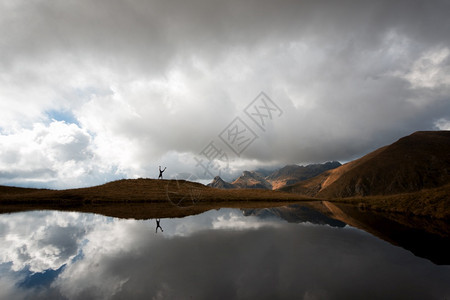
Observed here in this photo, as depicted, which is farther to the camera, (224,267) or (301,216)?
(301,216)

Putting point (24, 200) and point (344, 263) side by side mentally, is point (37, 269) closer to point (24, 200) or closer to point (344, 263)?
point (344, 263)

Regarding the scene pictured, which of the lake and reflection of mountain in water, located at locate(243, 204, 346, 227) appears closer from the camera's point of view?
the lake

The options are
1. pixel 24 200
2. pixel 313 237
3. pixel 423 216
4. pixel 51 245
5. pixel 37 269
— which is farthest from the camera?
pixel 24 200

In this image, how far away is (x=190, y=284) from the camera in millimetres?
7285

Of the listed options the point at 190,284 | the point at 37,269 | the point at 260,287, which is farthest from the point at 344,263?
the point at 37,269

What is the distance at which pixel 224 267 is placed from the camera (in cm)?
880

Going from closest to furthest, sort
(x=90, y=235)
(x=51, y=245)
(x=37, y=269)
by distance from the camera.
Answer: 1. (x=37, y=269)
2. (x=51, y=245)
3. (x=90, y=235)

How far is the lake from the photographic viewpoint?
6.80m

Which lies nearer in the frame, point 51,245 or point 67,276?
point 67,276

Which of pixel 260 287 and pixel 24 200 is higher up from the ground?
pixel 24 200

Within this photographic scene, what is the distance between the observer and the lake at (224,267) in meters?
6.80

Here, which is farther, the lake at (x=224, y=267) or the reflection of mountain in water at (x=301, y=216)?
the reflection of mountain in water at (x=301, y=216)

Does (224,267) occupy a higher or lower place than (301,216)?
higher

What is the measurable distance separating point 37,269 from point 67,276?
216cm
